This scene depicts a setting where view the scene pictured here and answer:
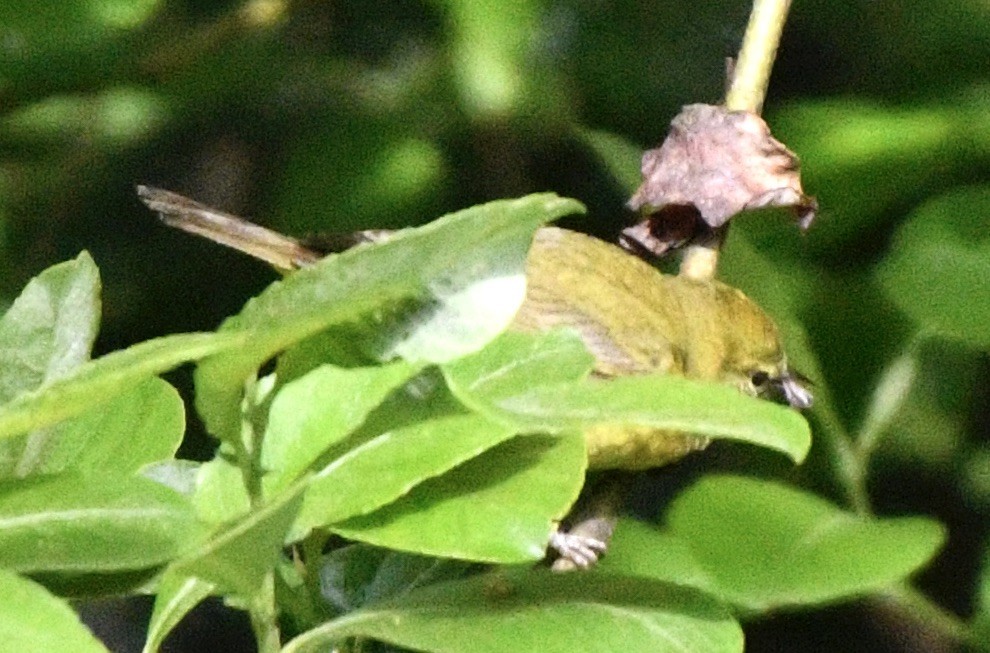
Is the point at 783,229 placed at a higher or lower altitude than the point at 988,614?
higher

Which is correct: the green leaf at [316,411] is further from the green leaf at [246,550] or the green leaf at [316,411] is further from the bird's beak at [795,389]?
the bird's beak at [795,389]

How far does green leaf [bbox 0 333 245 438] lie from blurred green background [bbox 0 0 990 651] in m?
0.58

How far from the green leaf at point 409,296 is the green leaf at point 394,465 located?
20 mm

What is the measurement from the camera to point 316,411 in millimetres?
372

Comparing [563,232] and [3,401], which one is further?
[563,232]

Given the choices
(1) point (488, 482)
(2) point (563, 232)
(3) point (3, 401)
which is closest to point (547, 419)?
(1) point (488, 482)

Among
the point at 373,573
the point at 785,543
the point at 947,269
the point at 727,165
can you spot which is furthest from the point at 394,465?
the point at 947,269

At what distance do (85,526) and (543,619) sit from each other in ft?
0.43

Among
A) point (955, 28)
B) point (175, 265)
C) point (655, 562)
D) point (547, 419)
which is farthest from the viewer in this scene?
point (175, 265)

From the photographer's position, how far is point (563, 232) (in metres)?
0.94

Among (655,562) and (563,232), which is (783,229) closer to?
(563,232)

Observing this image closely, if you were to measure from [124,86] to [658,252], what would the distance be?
42 cm

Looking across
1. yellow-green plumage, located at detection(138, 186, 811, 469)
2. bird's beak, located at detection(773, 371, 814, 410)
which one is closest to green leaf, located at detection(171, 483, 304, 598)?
yellow-green plumage, located at detection(138, 186, 811, 469)

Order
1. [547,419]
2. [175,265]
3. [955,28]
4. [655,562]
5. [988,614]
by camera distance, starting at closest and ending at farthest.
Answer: [547,419] → [655,562] → [988,614] → [955,28] → [175,265]
